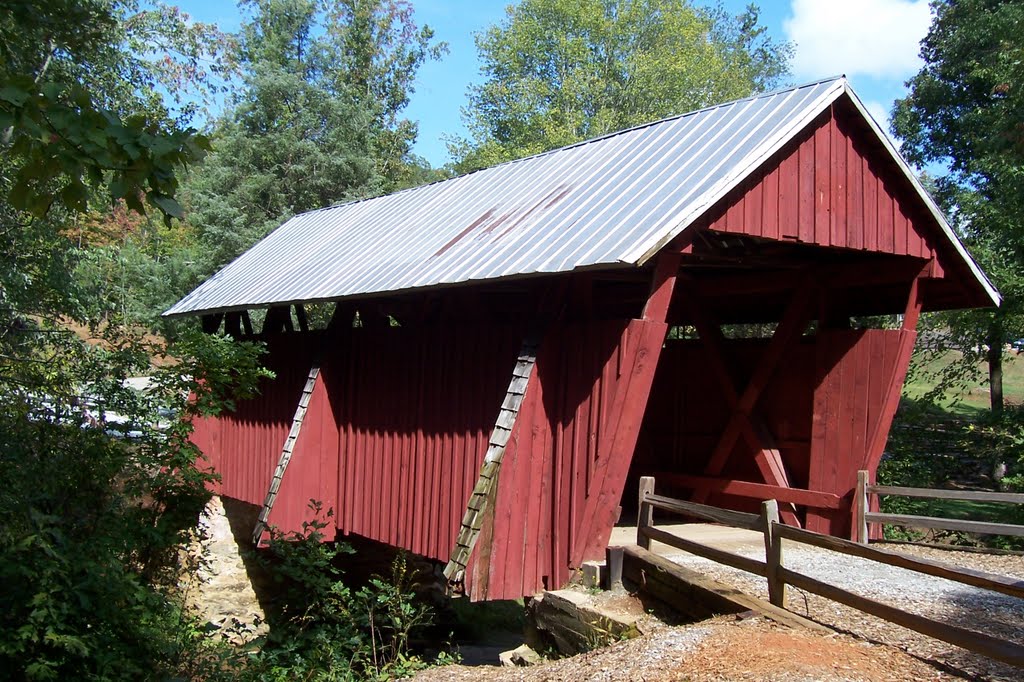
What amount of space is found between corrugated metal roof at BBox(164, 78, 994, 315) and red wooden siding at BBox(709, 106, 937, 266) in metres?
0.31

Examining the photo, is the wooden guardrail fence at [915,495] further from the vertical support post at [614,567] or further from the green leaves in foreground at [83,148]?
the green leaves in foreground at [83,148]

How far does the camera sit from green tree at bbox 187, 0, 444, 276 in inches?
1158

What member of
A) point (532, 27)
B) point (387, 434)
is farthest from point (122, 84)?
point (532, 27)

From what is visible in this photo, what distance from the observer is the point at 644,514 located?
28.0ft

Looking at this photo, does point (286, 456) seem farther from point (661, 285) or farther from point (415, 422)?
point (661, 285)

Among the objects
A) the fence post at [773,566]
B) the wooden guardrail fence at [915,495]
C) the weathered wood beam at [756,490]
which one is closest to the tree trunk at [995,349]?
the weathered wood beam at [756,490]

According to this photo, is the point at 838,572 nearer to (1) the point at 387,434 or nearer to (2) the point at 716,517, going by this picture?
(2) the point at 716,517

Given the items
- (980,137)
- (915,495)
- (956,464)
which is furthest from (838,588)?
(980,137)

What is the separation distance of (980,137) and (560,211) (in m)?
18.2

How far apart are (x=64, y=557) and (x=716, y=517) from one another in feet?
15.9

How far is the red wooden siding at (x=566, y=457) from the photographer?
796cm

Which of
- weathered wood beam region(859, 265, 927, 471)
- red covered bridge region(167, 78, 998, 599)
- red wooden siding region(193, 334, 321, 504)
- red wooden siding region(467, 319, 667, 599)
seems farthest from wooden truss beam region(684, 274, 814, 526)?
→ red wooden siding region(193, 334, 321, 504)

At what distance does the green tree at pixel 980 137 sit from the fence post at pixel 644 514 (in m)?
9.46

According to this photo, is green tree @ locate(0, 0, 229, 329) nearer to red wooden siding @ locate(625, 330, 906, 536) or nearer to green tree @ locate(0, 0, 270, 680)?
green tree @ locate(0, 0, 270, 680)
